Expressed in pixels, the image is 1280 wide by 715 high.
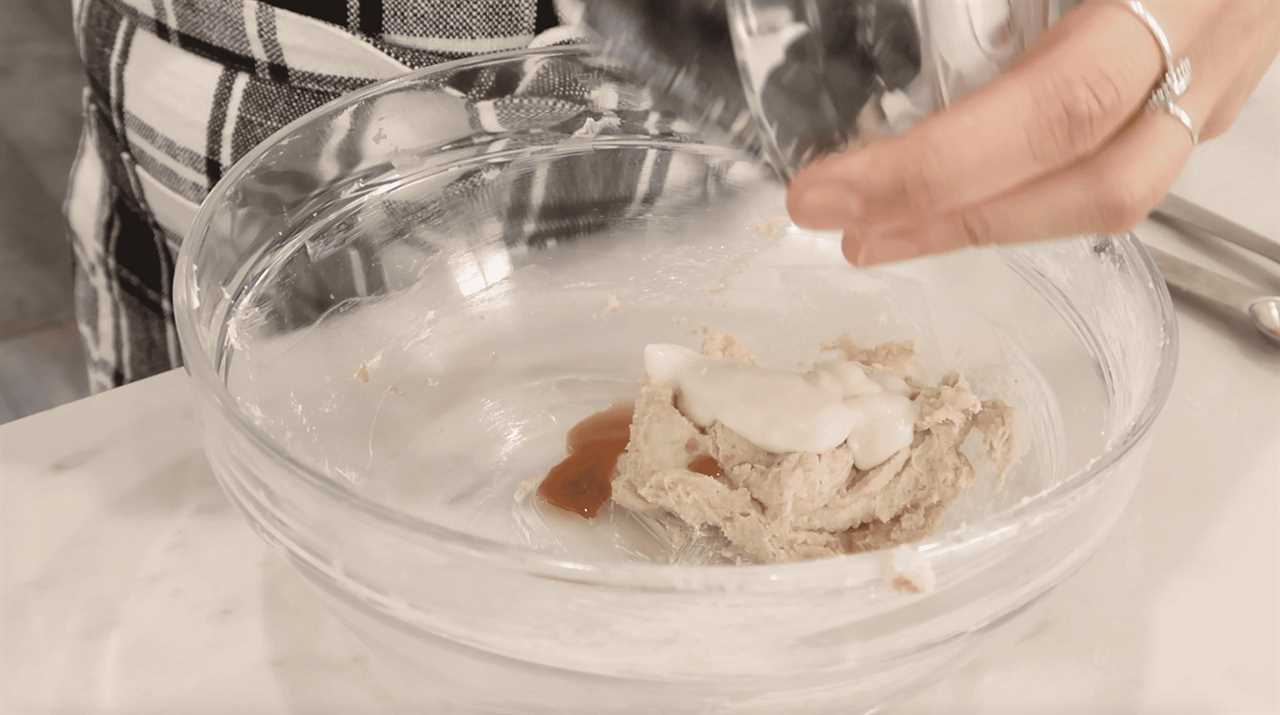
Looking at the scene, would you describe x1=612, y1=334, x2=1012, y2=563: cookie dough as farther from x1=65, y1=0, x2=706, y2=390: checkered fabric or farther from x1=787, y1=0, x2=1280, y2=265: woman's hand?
x1=65, y1=0, x2=706, y2=390: checkered fabric

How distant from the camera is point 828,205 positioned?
0.39 m

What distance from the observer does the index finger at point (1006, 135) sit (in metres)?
0.39

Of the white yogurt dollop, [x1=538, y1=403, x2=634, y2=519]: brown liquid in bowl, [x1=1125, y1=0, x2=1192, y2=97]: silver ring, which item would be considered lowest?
[x1=538, y1=403, x2=634, y2=519]: brown liquid in bowl

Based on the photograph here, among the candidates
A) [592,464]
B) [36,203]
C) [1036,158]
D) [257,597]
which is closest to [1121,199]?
[1036,158]

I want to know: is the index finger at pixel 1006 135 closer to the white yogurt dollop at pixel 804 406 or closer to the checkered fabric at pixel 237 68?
the white yogurt dollop at pixel 804 406

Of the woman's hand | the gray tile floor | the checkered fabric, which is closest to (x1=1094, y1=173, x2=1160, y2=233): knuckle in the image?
the woman's hand

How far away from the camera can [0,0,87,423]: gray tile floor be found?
1255mm

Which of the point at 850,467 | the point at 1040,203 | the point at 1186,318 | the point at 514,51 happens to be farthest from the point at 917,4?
the point at 1186,318

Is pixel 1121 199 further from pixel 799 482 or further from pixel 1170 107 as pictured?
pixel 799 482

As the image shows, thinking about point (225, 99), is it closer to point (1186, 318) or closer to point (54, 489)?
point (54, 489)

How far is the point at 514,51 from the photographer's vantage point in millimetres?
658

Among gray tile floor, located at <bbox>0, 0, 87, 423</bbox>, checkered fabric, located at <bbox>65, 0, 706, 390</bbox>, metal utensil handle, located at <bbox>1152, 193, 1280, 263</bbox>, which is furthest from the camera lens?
gray tile floor, located at <bbox>0, 0, 87, 423</bbox>

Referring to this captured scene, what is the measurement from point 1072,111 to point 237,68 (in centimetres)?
52

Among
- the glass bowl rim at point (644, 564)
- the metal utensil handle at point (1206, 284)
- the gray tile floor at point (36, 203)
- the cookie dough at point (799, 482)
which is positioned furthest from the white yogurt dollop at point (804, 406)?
the gray tile floor at point (36, 203)
